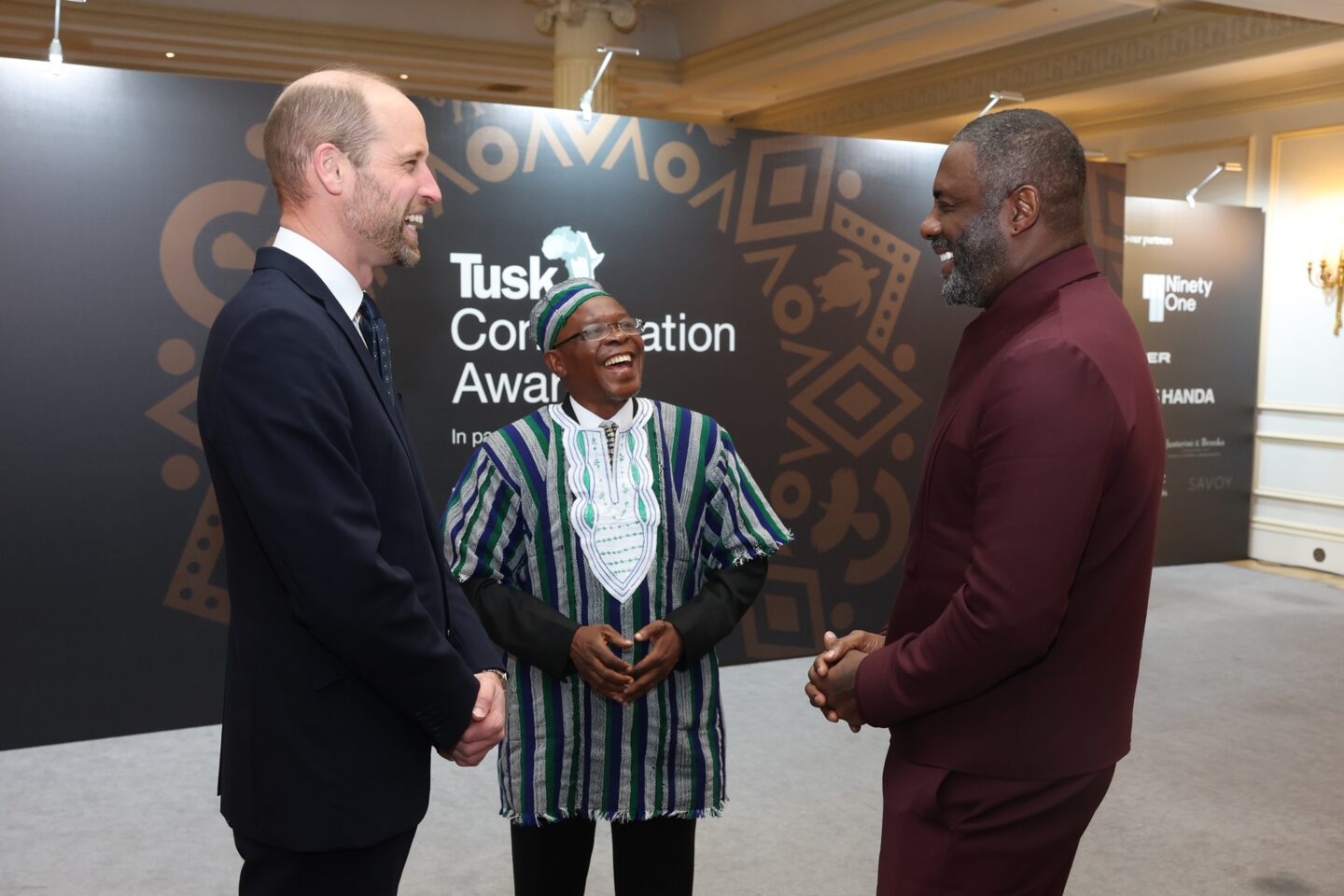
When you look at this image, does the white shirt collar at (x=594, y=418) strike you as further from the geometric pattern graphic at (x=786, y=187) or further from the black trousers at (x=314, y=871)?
the geometric pattern graphic at (x=786, y=187)

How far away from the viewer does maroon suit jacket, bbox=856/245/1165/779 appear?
1529 mm

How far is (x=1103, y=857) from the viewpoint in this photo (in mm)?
3561

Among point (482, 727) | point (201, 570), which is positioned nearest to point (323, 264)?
point (482, 727)

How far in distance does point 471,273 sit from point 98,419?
1.50 metres

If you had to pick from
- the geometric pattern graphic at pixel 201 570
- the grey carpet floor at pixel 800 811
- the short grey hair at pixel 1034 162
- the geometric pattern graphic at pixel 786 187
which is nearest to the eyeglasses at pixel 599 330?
the short grey hair at pixel 1034 162

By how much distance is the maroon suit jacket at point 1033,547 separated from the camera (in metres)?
1.53

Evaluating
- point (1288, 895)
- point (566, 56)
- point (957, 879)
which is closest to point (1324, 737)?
point (1288, 895)

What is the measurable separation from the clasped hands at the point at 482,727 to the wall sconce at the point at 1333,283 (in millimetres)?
7682

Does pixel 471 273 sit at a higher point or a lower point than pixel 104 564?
higher

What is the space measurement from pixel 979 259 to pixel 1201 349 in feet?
23.6

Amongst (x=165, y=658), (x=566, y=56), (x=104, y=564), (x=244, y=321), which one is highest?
(x=566, y=56)

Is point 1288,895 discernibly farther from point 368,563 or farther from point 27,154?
point 27,154

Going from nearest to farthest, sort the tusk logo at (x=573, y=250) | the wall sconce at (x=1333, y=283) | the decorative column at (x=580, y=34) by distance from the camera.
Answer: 1. the tusk logo at (x=573, y=250)
2. the wall sconce at (x=1333, y=283)
3. the decorative column at (x=580, y=34)

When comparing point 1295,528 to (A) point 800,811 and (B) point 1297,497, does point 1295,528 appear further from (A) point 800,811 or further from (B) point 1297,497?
(A) point 800,811
